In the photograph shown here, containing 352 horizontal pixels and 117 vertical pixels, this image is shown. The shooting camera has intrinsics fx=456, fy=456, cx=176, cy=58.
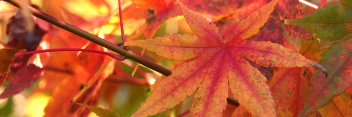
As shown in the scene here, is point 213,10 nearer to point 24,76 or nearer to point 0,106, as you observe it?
point 24,76

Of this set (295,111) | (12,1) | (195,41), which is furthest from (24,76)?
(295,111)

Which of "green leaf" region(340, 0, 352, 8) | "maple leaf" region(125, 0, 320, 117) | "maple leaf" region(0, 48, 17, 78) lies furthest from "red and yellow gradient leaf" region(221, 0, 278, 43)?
"maple leaf" region(0, 48, 17, 78)

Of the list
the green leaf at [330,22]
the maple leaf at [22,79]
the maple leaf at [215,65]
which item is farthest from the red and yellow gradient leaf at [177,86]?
the maple leaf at [22,79]

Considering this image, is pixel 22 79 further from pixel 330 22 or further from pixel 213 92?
pixel 330 22

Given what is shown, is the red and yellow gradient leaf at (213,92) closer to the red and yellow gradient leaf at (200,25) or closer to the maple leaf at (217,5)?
the red and yellow gradient leaf at (200,25)

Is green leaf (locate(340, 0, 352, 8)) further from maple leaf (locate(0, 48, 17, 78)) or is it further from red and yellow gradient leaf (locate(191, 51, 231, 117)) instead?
maple leaf (locate(0, 48, 17, 78))
